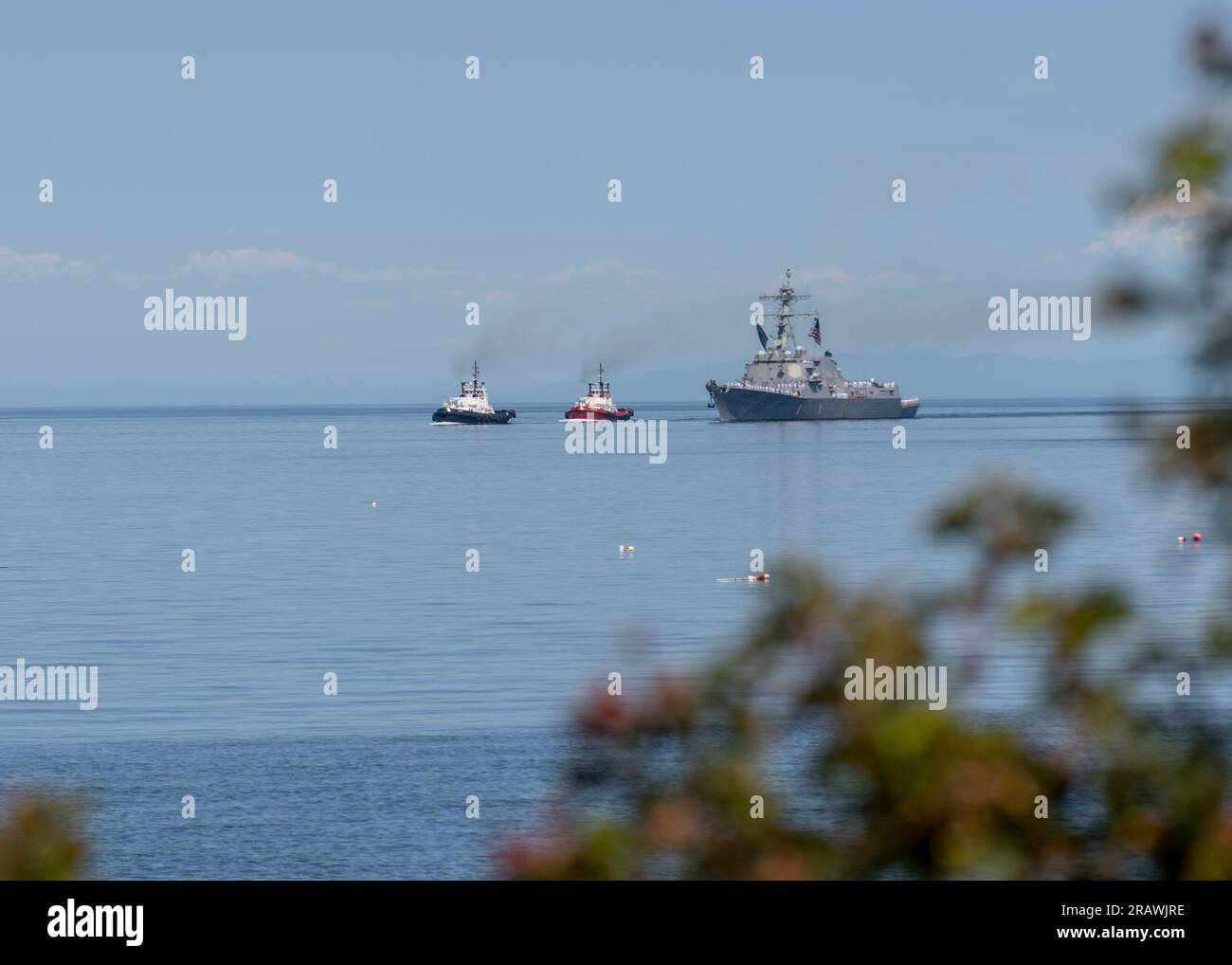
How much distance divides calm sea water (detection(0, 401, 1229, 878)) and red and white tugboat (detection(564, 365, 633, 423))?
66.8 m

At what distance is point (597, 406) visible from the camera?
188 meters

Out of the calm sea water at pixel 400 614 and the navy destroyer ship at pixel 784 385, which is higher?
the navy destroyer ship at pixel 784 385

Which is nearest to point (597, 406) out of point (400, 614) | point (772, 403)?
point (772, 403)

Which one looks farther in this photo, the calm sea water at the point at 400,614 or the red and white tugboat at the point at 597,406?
the red and white tugboat at the point at 597,406

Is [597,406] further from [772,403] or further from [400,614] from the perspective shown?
[400,614]

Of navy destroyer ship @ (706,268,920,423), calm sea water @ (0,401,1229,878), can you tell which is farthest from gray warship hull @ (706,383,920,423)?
calm sea water @ (0,401,1229,878)

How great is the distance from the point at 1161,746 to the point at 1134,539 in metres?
66.1

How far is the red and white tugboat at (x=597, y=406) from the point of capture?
604 ft

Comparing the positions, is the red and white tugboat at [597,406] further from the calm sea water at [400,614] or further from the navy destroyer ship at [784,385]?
the calm sea water at [400,614]

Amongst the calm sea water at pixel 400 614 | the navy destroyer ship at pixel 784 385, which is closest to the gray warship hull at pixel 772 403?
the navy destroyer ship at pixel 784 385

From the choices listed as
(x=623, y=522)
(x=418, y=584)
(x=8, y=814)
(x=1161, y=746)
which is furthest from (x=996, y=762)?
(x=623, y=522)

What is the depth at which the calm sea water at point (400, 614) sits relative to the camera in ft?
64.9

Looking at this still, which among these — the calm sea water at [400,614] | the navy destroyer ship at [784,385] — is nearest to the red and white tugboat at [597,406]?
the navy destroyer ship at [784,385]

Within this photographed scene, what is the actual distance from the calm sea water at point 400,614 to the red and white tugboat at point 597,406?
219ft
